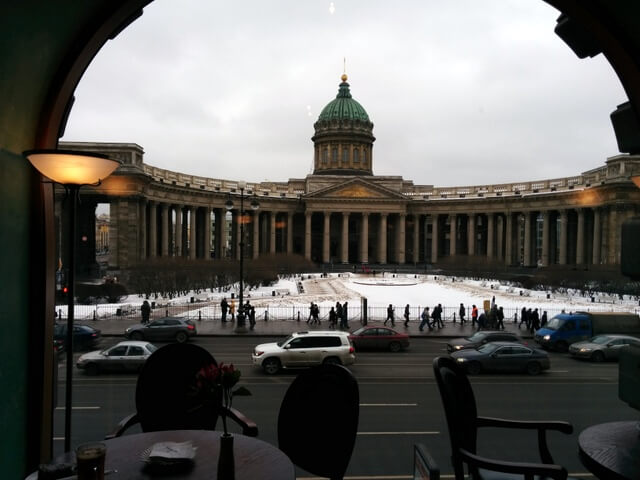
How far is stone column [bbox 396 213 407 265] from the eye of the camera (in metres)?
90.1

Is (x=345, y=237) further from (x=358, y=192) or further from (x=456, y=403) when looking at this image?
(x=456, y=403)

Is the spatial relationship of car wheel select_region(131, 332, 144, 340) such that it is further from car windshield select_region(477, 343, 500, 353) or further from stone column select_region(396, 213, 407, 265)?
stone column select_region(396, 213, 407, 265)

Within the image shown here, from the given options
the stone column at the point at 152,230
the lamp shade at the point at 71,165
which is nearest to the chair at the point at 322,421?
the lamp shade at the point at 71,165

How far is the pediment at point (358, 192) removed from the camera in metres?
87.9

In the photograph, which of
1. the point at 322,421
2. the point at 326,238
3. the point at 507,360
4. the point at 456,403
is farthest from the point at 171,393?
the point at 326,238

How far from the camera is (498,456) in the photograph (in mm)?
9328

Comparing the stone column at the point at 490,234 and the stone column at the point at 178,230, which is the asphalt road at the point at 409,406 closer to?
the stone column at the point at 178,230

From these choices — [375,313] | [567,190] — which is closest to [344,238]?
[567,190]

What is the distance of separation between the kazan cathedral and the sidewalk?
2786 centimetres

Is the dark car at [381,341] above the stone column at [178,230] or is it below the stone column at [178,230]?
below

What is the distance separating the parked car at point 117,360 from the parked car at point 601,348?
684 inches

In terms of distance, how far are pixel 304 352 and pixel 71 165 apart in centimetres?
1318

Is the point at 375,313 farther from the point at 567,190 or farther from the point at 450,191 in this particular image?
the point at 450,191

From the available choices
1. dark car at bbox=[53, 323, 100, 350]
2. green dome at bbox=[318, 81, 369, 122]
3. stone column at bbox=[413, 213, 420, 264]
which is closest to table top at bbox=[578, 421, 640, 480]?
dark car at bbox=[53, 323, 100, 350]
